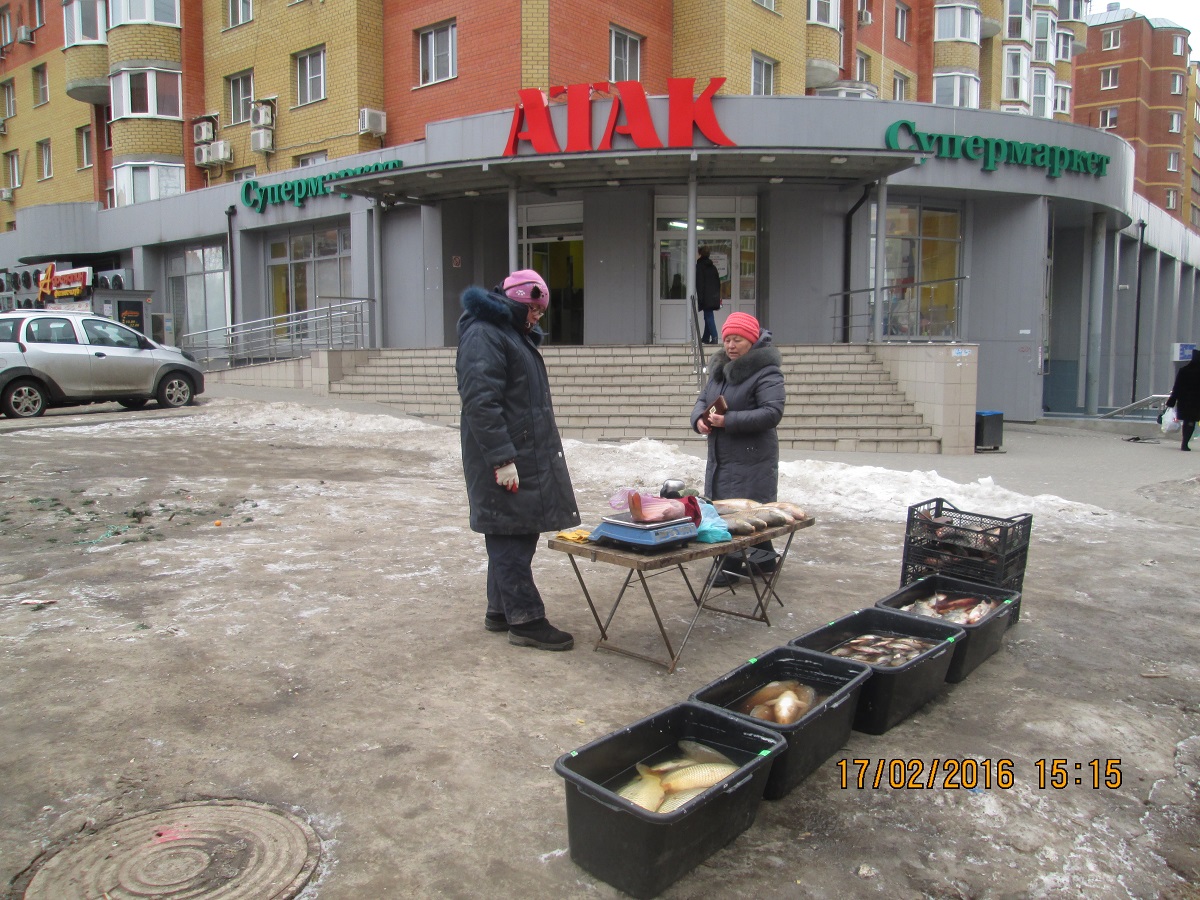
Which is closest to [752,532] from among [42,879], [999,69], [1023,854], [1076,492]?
[1023,854]

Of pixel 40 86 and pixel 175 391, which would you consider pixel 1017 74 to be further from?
pixel 40 86

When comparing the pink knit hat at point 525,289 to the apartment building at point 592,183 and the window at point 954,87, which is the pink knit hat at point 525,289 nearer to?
the apartment building at point 592,183

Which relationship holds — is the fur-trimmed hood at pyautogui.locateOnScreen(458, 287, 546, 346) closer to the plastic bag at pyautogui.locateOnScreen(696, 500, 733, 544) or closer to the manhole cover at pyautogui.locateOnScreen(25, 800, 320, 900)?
the plastic bag at pyautogui.locateOnScreen(696, 500, 733, 544)

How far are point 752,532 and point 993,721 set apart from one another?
1.42 meters

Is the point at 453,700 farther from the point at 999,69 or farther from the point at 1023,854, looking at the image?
the point at 999,69

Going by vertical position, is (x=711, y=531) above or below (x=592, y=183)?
below

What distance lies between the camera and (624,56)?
2152 centimetres

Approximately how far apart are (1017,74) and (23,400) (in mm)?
38743

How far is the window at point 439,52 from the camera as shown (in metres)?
21.0

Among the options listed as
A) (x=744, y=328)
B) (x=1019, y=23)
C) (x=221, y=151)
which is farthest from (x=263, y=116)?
(x=1019, y=23)

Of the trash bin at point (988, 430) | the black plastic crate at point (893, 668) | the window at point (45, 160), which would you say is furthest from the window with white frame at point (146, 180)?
the black plastic crate at point (893, 668)

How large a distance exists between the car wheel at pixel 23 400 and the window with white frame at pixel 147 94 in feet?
52.8

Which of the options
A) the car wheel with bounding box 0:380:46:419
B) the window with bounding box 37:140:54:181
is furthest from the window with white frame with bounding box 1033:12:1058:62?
the car wheel with bounding box 0:380:46:419

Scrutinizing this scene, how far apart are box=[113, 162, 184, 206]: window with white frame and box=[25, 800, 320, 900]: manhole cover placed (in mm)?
28138
